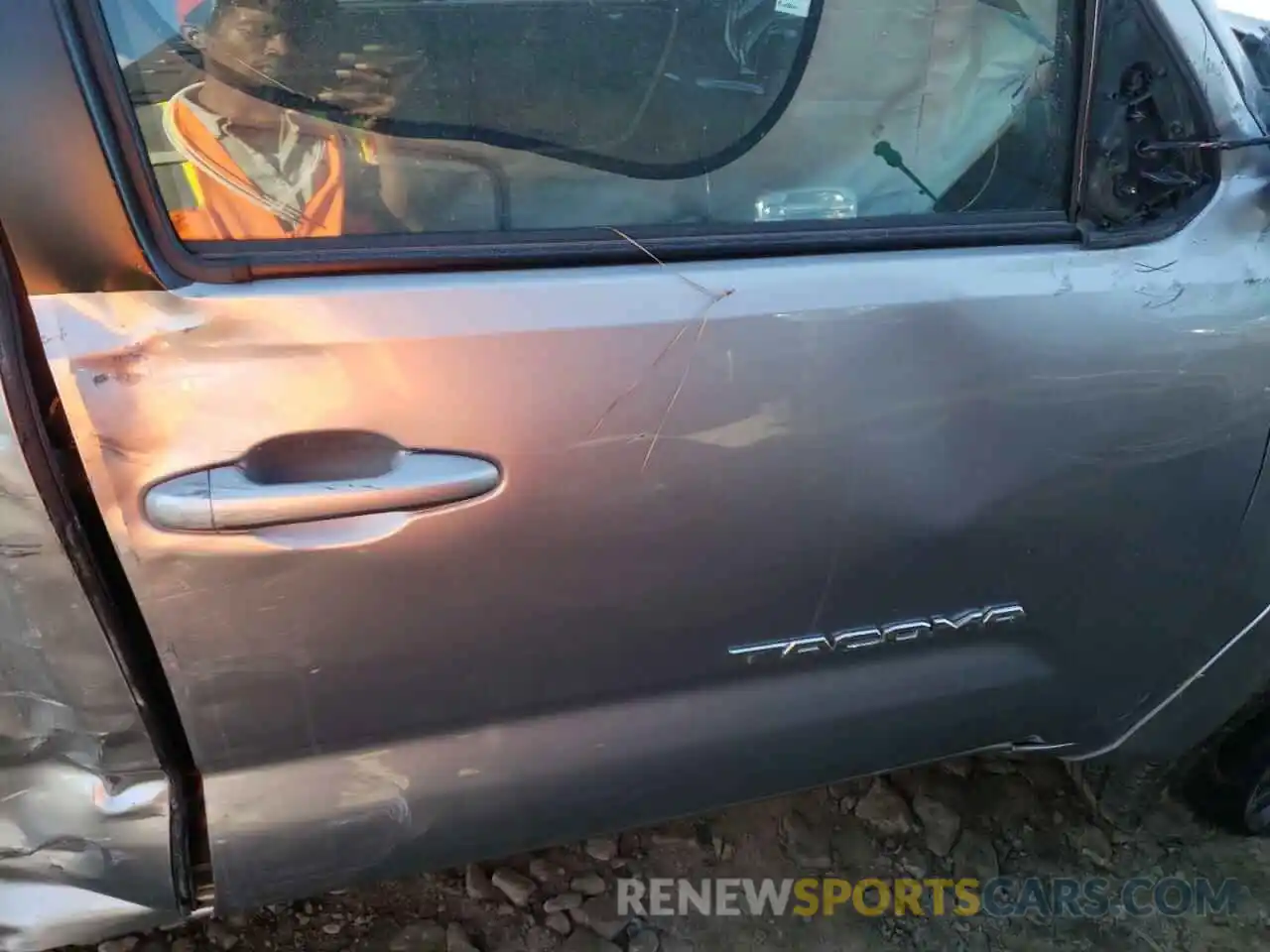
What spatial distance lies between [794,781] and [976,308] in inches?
30.3

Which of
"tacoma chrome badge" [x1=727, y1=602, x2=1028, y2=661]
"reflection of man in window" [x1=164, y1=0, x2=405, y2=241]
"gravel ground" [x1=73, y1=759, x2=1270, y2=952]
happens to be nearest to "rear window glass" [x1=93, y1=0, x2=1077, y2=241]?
"reflection of man in window" [x1=164, y1=0, x2=405, y2=241]

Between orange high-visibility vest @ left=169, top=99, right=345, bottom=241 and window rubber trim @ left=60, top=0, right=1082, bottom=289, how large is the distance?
0.05 ft

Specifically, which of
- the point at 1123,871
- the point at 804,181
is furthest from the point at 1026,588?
the point at 1123,871

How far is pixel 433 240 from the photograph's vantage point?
3.92 ft

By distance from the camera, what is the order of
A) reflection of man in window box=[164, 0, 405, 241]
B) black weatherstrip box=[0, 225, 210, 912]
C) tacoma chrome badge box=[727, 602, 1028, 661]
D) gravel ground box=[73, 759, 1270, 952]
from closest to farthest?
1. black weatherstrip box=[0, 225, 210, 912]
2. reflection of man in window box=[164, 0, 405, 241]
3. tacoma chrome badge box=[727, 602, 1028, 661]
4. gravel ground box=[73, 759, 1270, 952]

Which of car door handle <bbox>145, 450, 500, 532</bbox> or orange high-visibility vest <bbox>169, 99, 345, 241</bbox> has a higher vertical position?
orange high-visibility vest <bbox>169, 99, 345, 241</bbox>

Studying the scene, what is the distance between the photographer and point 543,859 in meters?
2.03

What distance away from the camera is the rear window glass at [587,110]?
1.19 metres

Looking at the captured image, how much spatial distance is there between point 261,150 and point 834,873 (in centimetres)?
165

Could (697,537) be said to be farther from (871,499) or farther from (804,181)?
(804,181)

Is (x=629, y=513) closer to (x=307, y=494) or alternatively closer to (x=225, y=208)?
(x=307, y=494)

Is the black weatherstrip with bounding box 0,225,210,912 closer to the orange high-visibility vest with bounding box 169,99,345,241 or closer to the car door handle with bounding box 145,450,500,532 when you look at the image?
the car door handle with bounding box 145,450,500,532

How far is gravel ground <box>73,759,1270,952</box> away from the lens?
188cm

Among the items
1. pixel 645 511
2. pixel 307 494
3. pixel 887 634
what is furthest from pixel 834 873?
pixel 307 494
